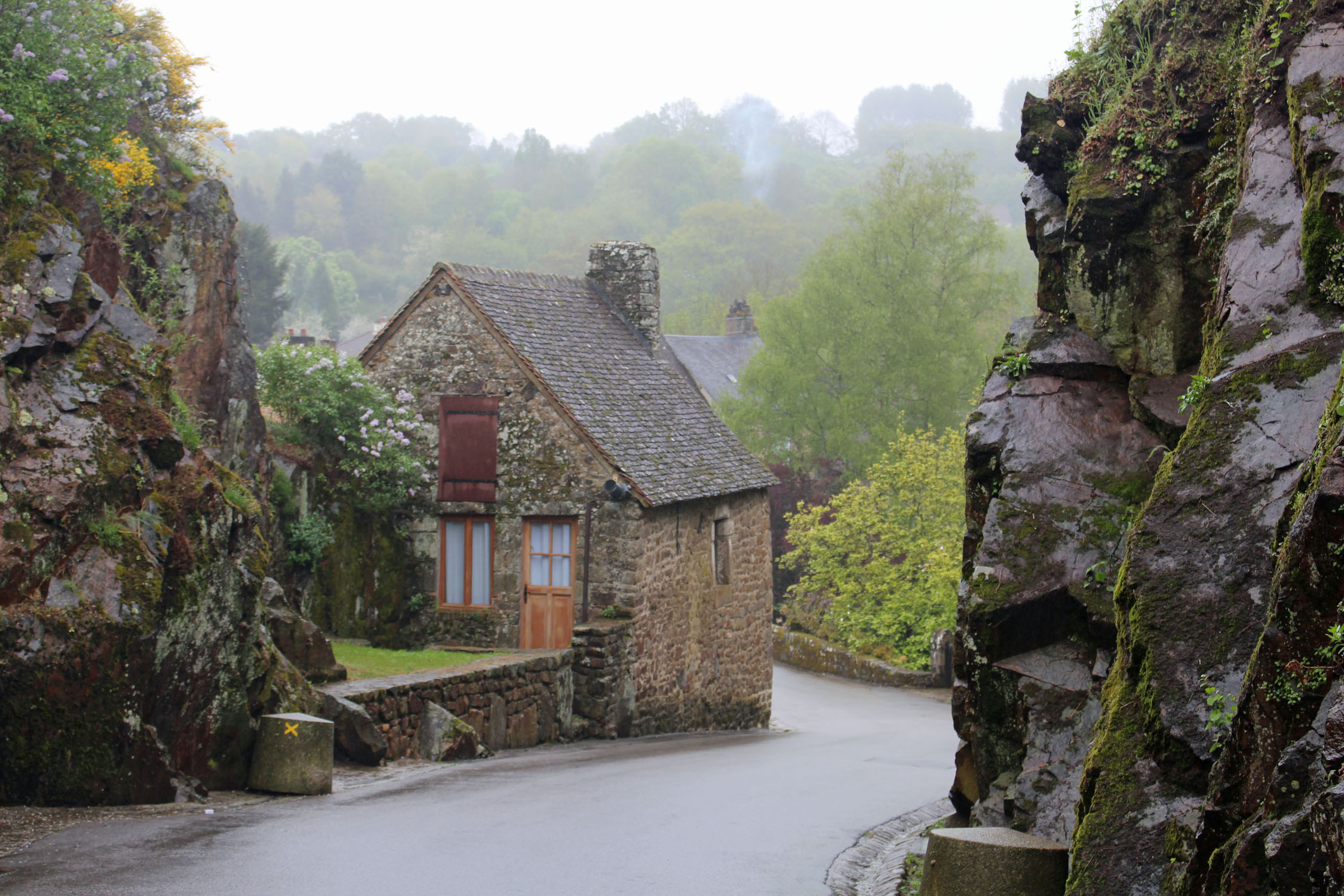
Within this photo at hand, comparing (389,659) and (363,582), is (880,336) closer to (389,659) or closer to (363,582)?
(363,582)

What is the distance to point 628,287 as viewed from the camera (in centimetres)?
2305

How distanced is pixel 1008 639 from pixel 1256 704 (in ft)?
11.2

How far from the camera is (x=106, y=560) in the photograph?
31.3 ft

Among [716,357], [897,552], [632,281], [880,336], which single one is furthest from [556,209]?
[632,281]

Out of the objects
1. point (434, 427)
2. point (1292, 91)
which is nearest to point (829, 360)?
point (434, 427)

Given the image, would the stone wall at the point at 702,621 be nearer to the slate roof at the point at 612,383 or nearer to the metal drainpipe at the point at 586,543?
the slate roof at the point at 612,383

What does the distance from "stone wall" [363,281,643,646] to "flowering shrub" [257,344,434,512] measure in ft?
1.70

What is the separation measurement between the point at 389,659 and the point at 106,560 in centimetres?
763

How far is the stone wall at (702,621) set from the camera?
1853cm

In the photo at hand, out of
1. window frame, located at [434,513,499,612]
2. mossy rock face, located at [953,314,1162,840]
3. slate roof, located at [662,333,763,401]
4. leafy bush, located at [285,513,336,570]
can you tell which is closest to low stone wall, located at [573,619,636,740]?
window frame, located at [434,513,499,612]

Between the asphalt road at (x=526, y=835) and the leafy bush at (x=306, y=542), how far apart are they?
18.2ft

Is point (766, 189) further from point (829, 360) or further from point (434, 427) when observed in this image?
point (434, 427)

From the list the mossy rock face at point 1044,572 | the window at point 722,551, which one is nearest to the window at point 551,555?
the window at point 722,551

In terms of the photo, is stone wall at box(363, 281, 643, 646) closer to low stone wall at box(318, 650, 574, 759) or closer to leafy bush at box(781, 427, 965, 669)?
low stone wall at box(318, 650, 574, 759)
